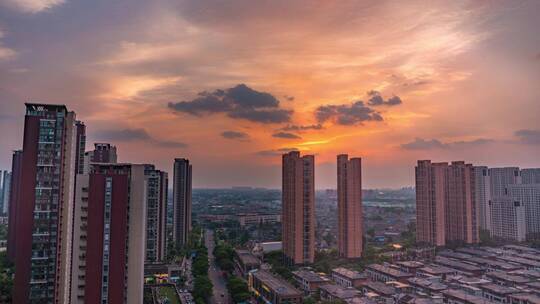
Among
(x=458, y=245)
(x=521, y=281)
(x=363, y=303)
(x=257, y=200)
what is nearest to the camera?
(x=363, y=303)

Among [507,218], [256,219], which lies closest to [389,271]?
[507,218]

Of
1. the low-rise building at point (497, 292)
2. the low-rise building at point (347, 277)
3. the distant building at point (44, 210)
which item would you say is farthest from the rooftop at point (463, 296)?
the distant building at point (44, 210)

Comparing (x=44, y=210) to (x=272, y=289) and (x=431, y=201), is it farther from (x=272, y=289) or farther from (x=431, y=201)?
(x=431, y=201)

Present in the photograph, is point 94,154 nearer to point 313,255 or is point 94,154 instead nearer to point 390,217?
point 313,255

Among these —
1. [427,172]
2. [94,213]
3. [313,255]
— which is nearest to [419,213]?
[427,172]

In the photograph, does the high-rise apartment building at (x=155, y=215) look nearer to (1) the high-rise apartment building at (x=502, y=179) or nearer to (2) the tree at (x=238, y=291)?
(2) the tree at (x=238, y=291)

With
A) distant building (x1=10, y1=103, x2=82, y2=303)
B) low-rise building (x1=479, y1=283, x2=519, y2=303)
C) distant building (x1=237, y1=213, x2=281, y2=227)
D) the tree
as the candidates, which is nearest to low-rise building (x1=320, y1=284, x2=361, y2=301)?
the tree
